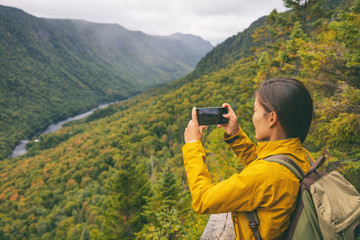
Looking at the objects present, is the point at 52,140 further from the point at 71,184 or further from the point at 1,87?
the point at 1,87

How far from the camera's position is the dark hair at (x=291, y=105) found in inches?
49.5

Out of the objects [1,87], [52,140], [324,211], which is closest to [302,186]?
[324,211]

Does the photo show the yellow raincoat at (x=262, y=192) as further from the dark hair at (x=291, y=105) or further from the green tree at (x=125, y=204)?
the green tree at (x=125, y=204)

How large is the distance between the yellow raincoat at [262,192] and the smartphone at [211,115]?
0.56 meters

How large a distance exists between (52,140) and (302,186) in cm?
14846

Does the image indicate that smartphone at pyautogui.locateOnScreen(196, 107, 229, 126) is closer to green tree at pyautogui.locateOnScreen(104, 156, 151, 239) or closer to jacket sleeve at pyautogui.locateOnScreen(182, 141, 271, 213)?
jacket sleeve at pyautogui.locateOnScreen(182, 141, 271, 213)

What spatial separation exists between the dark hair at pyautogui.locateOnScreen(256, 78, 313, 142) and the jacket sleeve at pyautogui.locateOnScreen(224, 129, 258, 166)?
0.67 metres

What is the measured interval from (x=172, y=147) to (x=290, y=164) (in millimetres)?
66666

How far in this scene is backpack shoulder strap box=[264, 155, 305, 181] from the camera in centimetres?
116

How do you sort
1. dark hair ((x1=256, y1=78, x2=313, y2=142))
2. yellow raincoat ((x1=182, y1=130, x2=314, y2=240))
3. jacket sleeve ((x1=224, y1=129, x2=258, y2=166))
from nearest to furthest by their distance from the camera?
1. yellow raincoat ((x1=182, y1=130, x2=314, y2=240))
2. dark hair ((x1=256, y1=78, x2=313, y2=142))
3. jacket sleeve ((x1=224, y1=129, x2=258, y2=166))

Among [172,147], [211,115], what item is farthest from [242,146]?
[172,147]

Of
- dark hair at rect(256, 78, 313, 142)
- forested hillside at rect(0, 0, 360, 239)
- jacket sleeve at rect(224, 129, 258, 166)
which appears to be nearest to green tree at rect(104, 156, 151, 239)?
forested hillside at rect(0, 0, 360, 239)

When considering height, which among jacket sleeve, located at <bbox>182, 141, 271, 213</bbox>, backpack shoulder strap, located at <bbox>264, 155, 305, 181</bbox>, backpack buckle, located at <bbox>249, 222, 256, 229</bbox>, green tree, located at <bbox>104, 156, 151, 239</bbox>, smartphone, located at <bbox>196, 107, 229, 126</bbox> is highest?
smartphone, located at <bbox>196, 107, 229, 126</bbox>

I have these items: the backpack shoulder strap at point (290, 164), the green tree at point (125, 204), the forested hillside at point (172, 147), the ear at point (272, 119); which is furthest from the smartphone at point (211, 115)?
the green tree at point (125, 204)
